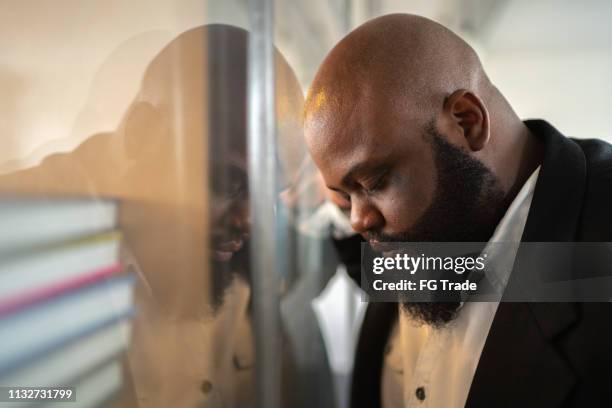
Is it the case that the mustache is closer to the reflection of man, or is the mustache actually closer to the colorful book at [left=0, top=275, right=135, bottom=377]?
the reflection of man

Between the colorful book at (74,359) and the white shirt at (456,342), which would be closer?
the colorful book at (74,359)

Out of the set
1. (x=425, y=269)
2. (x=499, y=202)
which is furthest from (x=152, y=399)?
(x=499, y=202)

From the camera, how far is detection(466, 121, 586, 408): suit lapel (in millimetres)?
687

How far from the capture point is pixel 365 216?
2.49ft

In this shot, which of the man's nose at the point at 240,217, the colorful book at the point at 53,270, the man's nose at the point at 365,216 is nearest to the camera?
the colorful book at the point at 53,270

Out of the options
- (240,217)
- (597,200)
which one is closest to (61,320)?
(240,217)

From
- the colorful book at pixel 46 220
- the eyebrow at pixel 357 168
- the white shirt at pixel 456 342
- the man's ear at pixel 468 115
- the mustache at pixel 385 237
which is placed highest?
the man's ear at pixel 468 115

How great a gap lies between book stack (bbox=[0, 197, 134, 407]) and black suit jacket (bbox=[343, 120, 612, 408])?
0.54m

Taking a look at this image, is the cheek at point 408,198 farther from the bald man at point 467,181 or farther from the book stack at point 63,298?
the book stack at point 63,298

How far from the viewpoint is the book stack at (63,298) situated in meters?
0.55

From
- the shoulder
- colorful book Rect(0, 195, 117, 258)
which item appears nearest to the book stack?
colorful book Rect(0, 195, 117, 258)

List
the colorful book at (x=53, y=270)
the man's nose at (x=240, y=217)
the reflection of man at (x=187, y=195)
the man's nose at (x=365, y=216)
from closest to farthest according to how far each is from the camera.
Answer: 1. the colorful book at (x=53, y=270)
2. the reflection of man at (x=187, y=195)
3. the man's nose at (x=365, y=216)
4. the man's nose at (x=240, y=217)

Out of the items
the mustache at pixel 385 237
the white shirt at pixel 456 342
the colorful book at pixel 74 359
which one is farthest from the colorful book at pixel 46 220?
the white shirt at pixel 456 342

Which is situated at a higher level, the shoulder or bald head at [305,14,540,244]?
bald head at [305,14,540,244]
